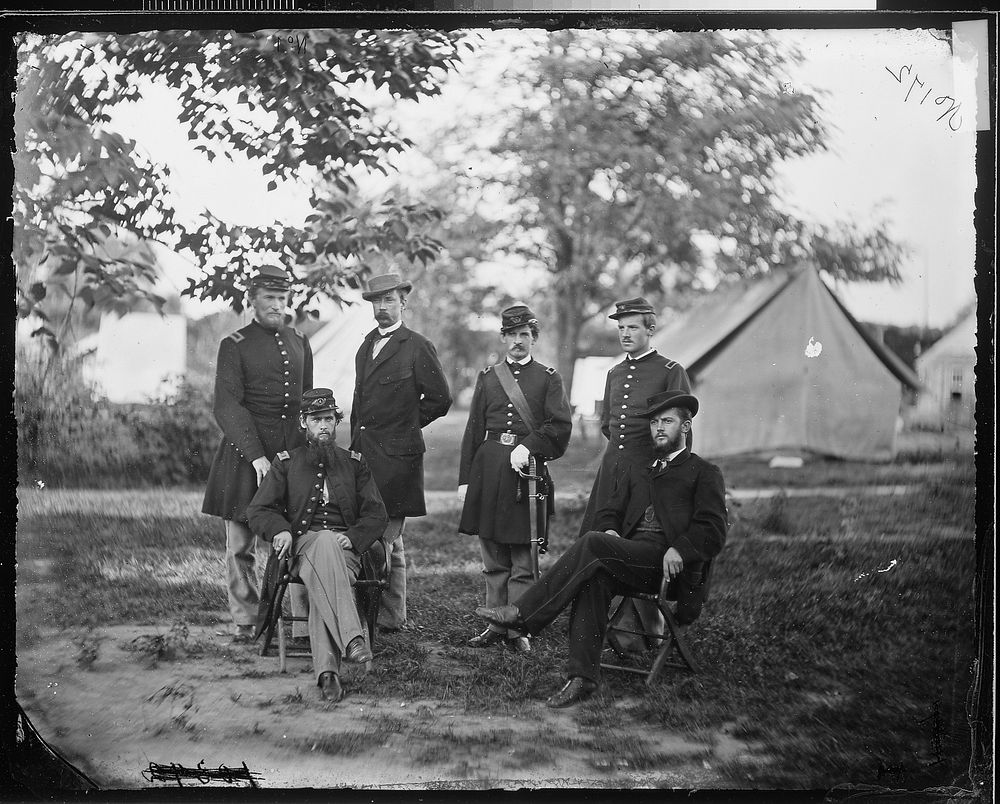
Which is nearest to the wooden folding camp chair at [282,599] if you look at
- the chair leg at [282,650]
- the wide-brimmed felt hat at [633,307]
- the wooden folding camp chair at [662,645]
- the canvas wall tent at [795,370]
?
the chair leg at [282,650]

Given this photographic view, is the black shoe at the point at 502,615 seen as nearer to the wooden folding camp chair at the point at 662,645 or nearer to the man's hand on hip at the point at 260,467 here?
the wooden folding camp chair at the point at 662,645

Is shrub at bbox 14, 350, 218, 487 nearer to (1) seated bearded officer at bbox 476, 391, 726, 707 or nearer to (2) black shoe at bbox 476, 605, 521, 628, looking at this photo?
(2) black shoe at bbox 476, 605, 521, 628

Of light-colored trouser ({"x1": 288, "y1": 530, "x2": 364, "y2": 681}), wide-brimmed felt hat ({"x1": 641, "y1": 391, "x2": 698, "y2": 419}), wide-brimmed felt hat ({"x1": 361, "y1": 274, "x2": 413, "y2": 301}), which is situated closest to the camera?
light-colored trouser ({"x1": 288, "y1": 530, "x2": 364, "y2": 681})

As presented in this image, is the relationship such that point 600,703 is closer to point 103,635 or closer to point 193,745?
point 193,745

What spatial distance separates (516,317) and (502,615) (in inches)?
59.9

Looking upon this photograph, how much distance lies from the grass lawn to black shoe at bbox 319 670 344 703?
19 centimetres

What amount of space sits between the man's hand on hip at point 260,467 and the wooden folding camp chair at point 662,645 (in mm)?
1885

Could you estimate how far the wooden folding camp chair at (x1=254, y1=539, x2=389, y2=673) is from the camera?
4832 millimetres

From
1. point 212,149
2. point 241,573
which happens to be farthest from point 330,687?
point 212,149

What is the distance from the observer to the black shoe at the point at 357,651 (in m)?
4.82

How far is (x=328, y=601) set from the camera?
4.79 metres

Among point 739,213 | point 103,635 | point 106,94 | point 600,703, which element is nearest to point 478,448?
point 600,703

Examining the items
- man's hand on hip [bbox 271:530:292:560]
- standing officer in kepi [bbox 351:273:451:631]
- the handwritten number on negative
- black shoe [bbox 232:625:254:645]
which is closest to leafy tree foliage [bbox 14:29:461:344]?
standing officer in kepi [bbox 351:273:451:631]

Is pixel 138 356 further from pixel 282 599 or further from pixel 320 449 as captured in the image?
pixel 282 599
